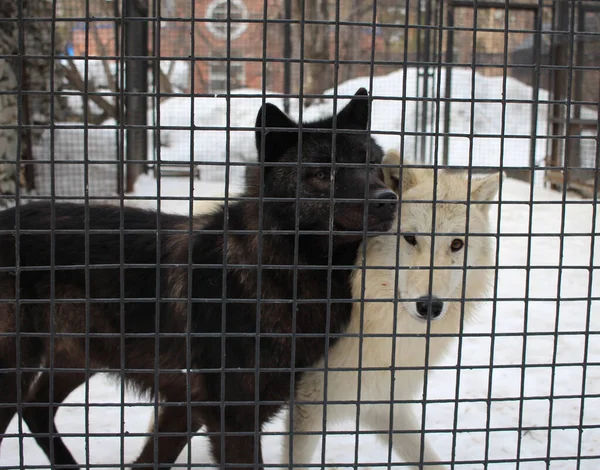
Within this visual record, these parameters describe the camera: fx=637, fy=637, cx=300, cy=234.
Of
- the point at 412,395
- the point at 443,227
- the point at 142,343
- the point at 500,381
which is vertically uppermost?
the point at 443,227

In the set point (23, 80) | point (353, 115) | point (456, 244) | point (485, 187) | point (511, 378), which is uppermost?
point (23, 80)

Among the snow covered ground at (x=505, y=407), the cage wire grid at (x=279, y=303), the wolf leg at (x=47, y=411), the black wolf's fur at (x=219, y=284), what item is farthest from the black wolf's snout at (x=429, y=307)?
the wolf leg at (x=47, y=411)

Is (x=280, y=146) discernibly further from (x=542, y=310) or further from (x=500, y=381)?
(x=542, y=310)

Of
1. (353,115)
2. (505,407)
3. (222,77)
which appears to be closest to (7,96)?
(353,115)

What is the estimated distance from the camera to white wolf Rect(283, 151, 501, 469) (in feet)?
9.21

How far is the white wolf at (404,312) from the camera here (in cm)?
281

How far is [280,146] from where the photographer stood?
2824 millimetres

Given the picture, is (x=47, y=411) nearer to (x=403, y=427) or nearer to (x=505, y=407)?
(x=403, y=427)

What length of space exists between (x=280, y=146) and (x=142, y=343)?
117cm

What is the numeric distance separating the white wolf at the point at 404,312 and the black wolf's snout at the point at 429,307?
0.11 meters

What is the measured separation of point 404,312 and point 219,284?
872 millimetres

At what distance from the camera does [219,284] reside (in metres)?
2.82

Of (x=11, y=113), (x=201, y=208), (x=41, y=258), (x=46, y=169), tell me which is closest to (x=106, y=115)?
(x=46, y=169)

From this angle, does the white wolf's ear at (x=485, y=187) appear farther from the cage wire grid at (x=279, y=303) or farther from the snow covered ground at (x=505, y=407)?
the snow covered ground at (x=505, y=407)
